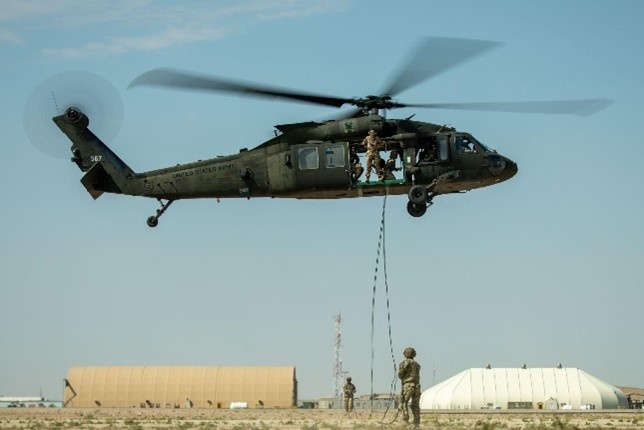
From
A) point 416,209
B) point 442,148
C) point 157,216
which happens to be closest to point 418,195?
point 416,209

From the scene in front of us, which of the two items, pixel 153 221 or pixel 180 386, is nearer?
pixel 153 221

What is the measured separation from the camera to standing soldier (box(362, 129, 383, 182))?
120 ft

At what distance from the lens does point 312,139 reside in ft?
123

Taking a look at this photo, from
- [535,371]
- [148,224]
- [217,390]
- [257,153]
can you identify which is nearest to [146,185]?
[148,224]

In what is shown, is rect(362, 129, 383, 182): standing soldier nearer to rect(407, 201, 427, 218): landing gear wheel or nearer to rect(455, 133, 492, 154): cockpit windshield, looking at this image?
rect(407, 201, 427, 218): landing gear wheel

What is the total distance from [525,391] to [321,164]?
55.5m

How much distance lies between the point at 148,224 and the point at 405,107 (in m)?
9.87

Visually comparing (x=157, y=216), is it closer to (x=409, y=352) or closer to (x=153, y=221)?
(x=153, y=221)

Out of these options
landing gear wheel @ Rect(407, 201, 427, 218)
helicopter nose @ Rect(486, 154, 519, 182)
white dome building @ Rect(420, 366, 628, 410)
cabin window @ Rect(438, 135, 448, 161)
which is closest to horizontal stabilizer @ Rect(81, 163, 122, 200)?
landing gear wheel @ Rect(407, 201, 427, 218)

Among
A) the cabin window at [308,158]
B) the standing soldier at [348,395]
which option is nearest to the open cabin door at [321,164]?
the cabin window at [308,158]

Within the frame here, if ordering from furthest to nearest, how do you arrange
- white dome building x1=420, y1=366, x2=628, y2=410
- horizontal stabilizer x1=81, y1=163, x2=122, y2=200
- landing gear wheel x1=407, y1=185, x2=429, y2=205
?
white dome building x1=420, y1=366, x2=628, y2=410 → horizontal stabilizer x1=81, y1=163, x2=122, y2=200 → landing gear wheel x1=407, y1=185, x2=429, y2=205

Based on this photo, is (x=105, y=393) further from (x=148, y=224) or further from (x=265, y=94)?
(x=265, y=94)

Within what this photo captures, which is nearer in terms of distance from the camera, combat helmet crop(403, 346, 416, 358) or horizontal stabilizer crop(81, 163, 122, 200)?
combat helmet crop(403, 346, 416, 358)

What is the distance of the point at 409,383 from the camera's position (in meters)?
28.2
